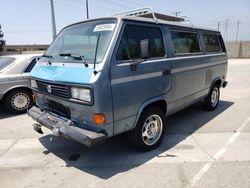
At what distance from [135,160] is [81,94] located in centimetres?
148

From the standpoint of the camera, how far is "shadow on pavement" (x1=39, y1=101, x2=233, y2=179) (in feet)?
12.1

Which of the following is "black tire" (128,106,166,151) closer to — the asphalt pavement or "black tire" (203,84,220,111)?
the asphalt pavement

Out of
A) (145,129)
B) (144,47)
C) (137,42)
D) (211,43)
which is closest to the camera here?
(144,47)

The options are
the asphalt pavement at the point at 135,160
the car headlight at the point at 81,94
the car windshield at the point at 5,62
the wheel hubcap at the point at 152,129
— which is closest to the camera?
the car headlight at the point at 81,94

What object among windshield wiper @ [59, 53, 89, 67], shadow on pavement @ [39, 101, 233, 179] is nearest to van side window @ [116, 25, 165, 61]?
windshield wiper @ [59, 53, 89, 67]

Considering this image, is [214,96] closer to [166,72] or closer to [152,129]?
[166,72]

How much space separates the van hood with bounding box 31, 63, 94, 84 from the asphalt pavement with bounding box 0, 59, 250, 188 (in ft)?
4.59

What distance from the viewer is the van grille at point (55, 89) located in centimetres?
343

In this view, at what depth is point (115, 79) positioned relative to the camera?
328 centimetres

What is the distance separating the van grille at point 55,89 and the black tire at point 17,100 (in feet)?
9.49

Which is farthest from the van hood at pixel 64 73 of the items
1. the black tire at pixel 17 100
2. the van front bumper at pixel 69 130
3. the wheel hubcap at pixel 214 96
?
the wheel hubcap at pixel 214 96

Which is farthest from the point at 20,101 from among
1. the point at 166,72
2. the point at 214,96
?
the point at 214,96

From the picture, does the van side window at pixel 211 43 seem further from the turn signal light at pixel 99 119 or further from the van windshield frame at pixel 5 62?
the van windshield frame at pixel 5 62

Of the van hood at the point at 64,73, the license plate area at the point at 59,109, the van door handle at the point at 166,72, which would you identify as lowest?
the license plate area at the point at 59,109
